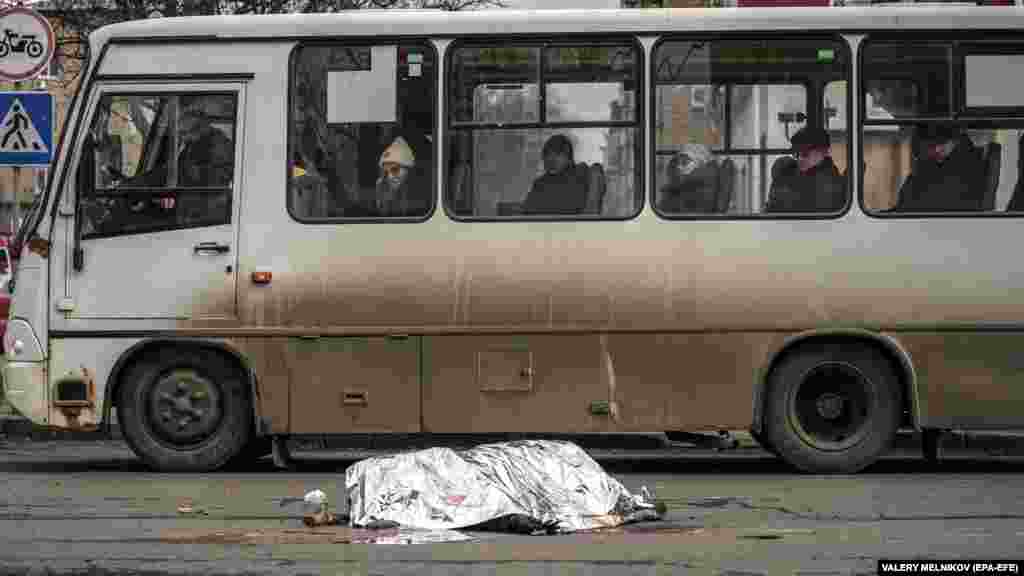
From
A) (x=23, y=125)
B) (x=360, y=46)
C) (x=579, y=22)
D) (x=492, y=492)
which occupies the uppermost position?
(x=579, y=22)

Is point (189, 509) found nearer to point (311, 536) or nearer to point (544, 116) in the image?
point (311, 536)

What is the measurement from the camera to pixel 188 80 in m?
13.4

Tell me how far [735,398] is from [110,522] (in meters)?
4.36

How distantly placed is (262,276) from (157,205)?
0.84 m

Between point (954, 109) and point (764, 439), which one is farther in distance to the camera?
point (764, 439)

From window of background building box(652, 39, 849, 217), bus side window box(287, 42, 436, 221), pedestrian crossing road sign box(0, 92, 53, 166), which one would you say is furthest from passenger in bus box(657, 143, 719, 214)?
pedestrian crossing road sign box(0, 92, 53, 166)

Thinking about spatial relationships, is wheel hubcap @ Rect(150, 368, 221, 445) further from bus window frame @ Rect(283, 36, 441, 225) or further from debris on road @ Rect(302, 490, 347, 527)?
debris on road @ Rect(302, 490, 347, 527)

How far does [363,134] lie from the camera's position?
1327 centimetres

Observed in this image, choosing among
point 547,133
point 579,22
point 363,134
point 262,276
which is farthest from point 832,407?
point 262,276

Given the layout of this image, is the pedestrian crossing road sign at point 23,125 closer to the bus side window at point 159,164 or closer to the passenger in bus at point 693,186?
the bus side window at point 159,164

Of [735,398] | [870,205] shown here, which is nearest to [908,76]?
[870,205]

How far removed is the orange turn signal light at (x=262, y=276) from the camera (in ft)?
43.5

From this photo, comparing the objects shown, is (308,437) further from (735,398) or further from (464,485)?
(464,485)

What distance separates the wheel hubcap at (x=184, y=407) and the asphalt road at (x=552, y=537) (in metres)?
0.34
